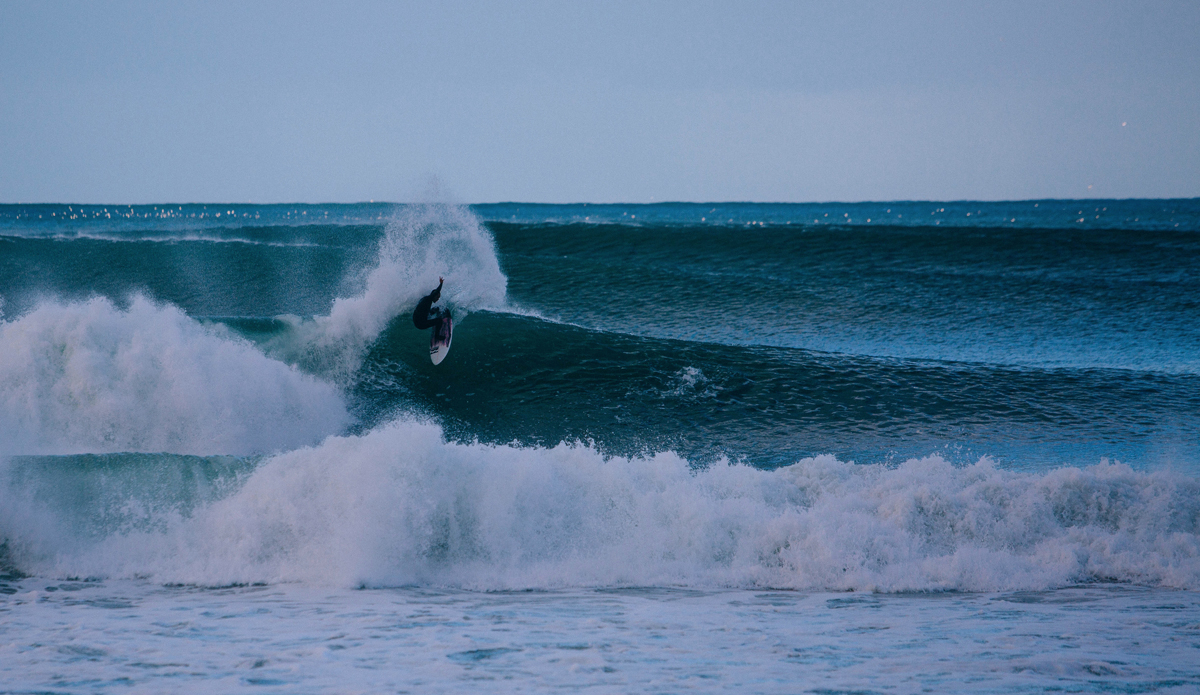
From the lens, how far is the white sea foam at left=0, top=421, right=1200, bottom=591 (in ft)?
17.6

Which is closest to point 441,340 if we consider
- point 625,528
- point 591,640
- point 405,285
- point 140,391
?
point 405,285

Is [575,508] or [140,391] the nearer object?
[575,508]

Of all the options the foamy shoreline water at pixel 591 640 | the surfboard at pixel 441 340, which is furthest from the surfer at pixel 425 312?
the foamy shoreline water at pixel 591 640

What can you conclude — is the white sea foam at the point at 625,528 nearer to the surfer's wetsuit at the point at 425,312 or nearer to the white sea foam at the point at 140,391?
the white sea foam at the point at 140,391

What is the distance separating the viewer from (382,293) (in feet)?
38.6

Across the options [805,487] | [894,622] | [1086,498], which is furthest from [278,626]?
[1086,498]

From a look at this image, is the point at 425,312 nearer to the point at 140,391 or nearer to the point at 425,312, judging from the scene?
the point at 425,312

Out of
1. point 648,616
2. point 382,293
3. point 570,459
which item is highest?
point 382,293

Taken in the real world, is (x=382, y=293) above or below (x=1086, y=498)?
above

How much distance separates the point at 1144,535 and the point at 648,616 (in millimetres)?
3917

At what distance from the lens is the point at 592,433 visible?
28.2 feet

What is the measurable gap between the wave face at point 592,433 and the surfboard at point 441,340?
0.21m

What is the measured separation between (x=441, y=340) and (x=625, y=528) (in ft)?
18.2

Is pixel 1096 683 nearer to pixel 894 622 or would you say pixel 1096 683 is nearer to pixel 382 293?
pixel 894 622
